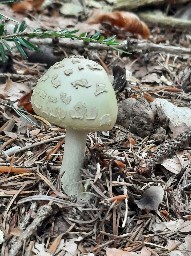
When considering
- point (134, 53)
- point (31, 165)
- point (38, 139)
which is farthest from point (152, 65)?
point (31, 165)

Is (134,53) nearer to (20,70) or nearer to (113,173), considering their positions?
(20,70)

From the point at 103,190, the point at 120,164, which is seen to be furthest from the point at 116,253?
the point at 120,164

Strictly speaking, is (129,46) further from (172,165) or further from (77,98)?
(77,98)

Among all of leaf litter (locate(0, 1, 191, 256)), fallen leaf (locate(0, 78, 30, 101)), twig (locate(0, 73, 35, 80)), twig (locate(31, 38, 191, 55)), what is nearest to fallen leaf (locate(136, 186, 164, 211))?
leaf litter (locate(0, 1, 191, 256))

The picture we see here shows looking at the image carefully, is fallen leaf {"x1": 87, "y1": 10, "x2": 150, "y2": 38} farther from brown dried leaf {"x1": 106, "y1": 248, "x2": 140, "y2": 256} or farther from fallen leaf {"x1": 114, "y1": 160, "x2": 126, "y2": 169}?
brown dried leaf {"x1": 106, "y1": 248, "x2": 140, "y2": 256}

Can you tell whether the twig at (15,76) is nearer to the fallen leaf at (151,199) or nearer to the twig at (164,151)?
the twig at (164,151)

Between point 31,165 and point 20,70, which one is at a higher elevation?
point 20,70
